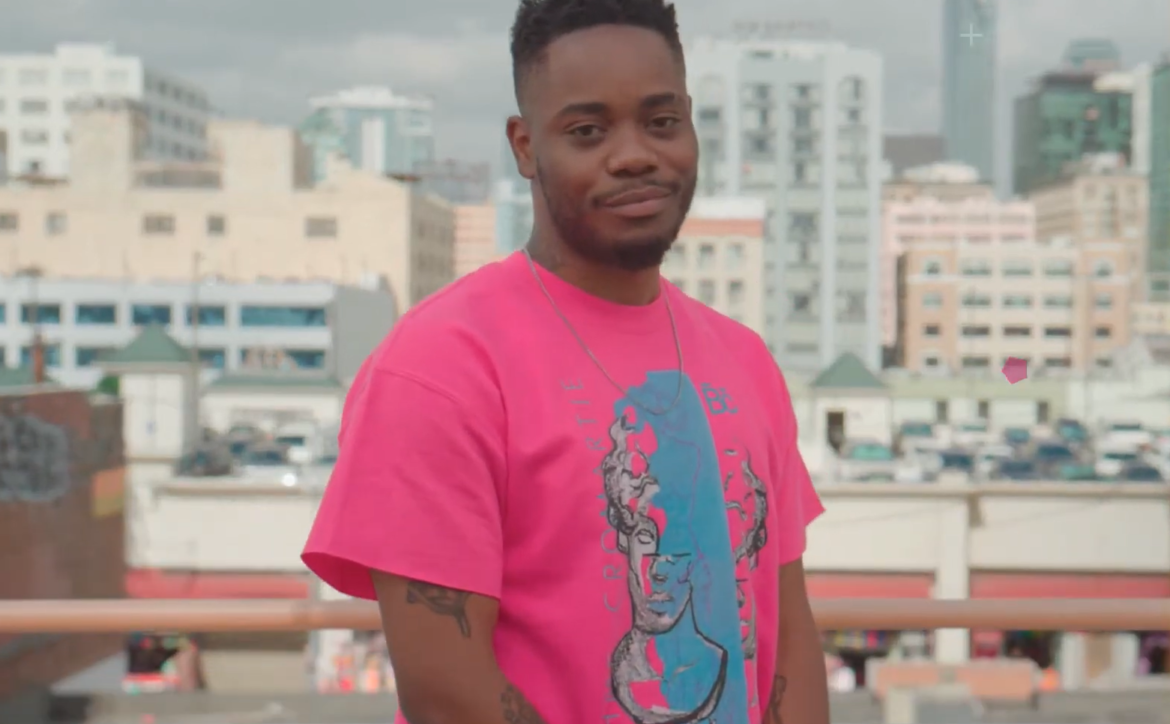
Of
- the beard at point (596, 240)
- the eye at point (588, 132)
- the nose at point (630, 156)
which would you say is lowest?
the beard at point (596, 240)

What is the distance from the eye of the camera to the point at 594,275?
1.02 metres

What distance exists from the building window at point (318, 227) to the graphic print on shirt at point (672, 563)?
125 feet

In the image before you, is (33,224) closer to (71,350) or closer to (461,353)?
(71,350)

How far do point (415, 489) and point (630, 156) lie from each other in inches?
10.9

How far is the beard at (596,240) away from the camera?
99 centimetres

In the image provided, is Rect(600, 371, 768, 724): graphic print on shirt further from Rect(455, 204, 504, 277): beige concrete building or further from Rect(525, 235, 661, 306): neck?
Rect(455, 204, 504, 277): beige concrete building

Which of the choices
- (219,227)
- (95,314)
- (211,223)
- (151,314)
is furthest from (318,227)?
(95,314)

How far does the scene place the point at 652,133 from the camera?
100 centimetres

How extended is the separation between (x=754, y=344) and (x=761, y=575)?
0.20 metres

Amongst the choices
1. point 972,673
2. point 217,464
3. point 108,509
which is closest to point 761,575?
point 972,673

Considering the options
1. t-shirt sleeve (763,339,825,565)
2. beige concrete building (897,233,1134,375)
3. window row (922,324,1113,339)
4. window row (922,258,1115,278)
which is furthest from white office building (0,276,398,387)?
t-shirt sleeve (763,339,825,565)

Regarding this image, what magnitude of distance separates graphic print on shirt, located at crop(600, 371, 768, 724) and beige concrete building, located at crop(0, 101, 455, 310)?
37.2m

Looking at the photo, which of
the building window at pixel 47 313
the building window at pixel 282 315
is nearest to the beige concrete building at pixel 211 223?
the building window at pixel 47 313

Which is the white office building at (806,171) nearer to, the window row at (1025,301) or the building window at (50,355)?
the window row at (1025,301)
